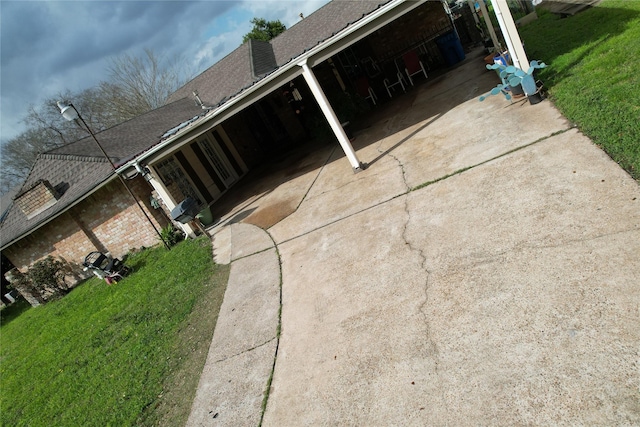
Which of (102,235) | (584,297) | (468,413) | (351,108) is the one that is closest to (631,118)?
(584,297)

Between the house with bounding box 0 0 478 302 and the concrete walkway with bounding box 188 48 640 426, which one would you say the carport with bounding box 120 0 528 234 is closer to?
the house with bounding box 0 0 478 302

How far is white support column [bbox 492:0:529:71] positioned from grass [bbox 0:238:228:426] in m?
7.06

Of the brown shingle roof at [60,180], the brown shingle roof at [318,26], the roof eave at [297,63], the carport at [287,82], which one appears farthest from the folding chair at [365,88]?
the brown shingle roof at [60,180]

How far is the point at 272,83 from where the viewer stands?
873cm

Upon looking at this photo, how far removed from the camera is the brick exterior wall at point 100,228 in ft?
38.4

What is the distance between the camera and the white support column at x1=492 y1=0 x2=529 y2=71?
24.1 feet

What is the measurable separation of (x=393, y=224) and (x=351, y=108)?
745cm

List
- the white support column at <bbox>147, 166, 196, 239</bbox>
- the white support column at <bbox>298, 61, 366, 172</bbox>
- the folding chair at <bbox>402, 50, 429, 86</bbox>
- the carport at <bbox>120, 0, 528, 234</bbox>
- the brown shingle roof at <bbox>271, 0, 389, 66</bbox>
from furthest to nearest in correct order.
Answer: the folding chair at <bbox>402, 50, 429, 86</bbox> → the brown shingle roof at <bbox>271, 0, 389, 66</bbox> → the white support column at <bbox>147, 166, 196, 239</bbox> → the white support column at <bbox>298, 61, 366, 172</bbox> → the carport at <bbox>120, 0, 528, 234</bbox>

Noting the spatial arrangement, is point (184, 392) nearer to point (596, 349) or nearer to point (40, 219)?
point (596, 349)

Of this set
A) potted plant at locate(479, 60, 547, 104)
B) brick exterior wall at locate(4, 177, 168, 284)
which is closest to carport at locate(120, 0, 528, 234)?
brick exterior wall at locate(4, 177, 168, 284)

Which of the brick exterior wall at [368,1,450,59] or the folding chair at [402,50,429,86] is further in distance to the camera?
the brick exterior wall at [368,1,450,59]

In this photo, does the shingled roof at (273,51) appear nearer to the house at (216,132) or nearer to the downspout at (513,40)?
the house at (216,132)

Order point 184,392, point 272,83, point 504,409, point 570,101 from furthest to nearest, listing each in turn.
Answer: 1. point 272,83
2. point 570,101
3. point 184,392
4. point 504,409

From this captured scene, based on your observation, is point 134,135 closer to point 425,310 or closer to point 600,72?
point 425,310
